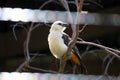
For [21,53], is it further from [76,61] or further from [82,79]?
[82,79]

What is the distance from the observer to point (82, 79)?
3.61ft

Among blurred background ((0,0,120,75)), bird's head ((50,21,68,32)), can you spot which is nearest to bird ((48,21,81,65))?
bird's head ((50,21,68,32))

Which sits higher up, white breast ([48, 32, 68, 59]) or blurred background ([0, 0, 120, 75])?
white breast ([48, 32, 68, 59])

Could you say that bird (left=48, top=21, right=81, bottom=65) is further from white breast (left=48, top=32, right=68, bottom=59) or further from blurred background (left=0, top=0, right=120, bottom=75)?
blurred background (left=0, top=0, right=120, bottom=75)

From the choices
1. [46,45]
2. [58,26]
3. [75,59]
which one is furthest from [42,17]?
[46,45]

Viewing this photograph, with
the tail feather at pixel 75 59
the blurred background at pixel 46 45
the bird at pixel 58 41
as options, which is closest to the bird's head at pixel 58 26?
the bird at pixel 58 41

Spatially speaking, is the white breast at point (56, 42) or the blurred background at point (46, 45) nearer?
the white breast at point (56, 42)

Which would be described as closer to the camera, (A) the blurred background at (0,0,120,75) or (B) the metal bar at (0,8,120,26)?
(B) the metal bar at (0,8,120,26)

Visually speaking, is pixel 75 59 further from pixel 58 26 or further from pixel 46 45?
pixel 46 45

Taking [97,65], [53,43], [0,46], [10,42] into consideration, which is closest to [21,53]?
[10,42]

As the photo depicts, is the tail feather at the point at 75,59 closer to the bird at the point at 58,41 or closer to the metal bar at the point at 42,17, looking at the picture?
the bird at the point at 58,41

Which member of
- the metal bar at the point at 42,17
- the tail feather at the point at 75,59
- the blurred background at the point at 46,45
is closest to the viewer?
the metal bar at the point at 42,17

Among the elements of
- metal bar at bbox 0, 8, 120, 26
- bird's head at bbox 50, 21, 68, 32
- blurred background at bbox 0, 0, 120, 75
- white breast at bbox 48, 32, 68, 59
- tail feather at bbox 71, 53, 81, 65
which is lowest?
blurred background at bbox 0, 0, 120, 75

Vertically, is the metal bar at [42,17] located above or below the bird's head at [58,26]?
above
